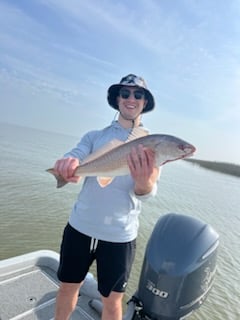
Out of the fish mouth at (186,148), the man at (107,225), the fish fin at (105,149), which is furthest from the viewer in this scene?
the man at (107,225)

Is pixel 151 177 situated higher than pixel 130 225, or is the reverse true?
pixel 151 177

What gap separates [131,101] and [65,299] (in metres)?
1.72

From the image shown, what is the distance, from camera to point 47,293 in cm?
382

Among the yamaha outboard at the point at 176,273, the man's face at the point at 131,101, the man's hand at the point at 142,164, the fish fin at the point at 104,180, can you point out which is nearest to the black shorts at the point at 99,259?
the yamaha outboard at the point at 176,273

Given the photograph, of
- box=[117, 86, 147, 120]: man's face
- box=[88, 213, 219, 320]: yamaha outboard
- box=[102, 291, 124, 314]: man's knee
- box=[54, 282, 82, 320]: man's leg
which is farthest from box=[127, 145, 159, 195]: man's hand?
box=[54, 282, 82, 320]: man's leg

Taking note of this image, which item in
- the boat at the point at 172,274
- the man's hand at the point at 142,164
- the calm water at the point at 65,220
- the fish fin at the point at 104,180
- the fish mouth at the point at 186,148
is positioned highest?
the fish mouth at the point at 186,148

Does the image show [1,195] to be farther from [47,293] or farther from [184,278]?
[184,278]

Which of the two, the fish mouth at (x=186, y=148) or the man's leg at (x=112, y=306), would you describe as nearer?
the fish mouth at (x=186, y=148)

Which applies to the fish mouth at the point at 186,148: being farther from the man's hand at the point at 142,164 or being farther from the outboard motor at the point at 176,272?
the outboard motor at the point at 176,272

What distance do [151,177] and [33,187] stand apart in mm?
11151

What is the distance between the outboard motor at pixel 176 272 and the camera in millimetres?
2660

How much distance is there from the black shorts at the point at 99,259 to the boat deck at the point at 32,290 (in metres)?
1.13

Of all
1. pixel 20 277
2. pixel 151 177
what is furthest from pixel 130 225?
pixel 20 277

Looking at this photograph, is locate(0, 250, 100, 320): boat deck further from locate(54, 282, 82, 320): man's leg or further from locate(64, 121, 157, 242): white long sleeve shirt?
locate(64, 121, 157, 242): white long sleeve shirt
